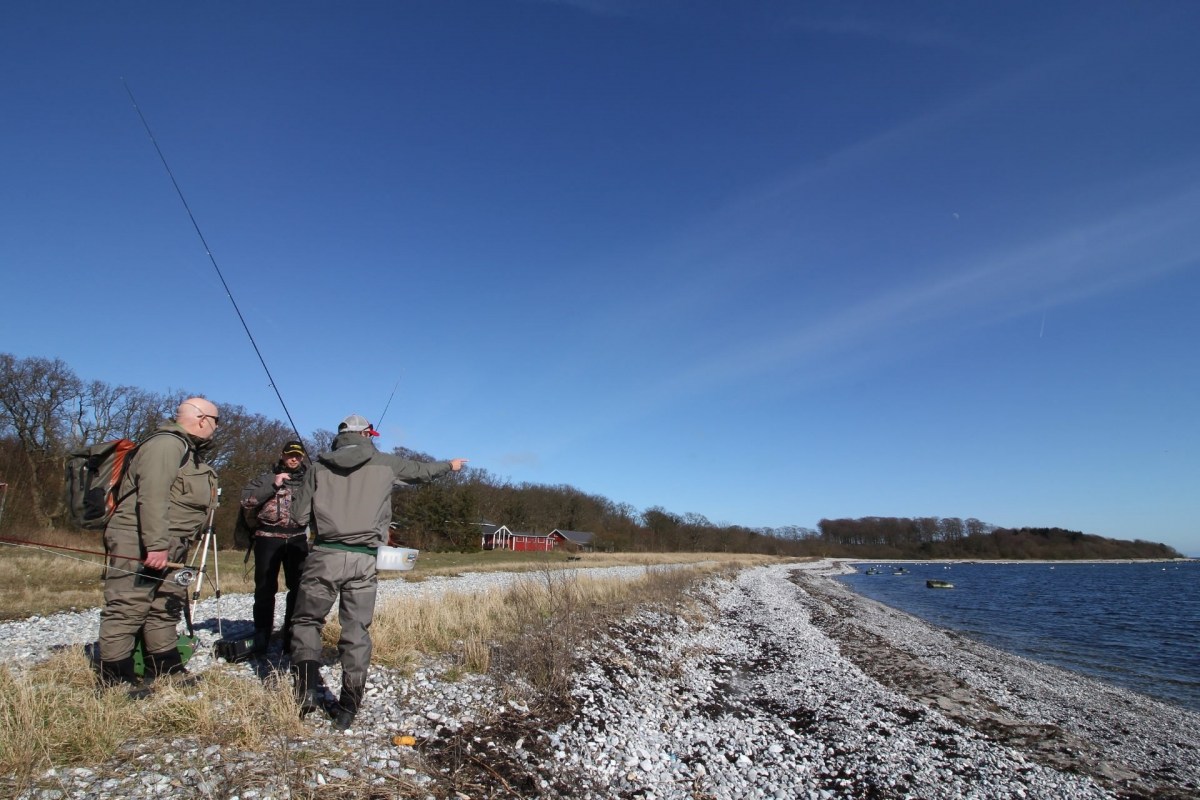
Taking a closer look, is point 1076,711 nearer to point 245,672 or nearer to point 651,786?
point 651,786

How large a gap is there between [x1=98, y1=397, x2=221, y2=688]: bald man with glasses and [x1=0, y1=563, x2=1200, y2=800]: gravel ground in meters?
1.04

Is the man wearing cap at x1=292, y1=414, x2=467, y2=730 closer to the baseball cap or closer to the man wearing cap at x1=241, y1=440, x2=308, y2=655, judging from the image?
the baseball cap

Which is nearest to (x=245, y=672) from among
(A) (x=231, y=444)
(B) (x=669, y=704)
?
(B) (x=669, y=704)

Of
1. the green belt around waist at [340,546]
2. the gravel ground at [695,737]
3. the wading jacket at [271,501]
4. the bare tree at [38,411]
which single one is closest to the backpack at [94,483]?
the wading jacket at [271,501]

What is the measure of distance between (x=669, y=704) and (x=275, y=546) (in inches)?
194

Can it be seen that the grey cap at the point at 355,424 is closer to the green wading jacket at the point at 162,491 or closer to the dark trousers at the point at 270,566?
the green wading jacket at the point at 162,491

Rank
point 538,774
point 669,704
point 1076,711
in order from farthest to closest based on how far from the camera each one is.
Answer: point 1076,711 < point 669,704 < point 538,774

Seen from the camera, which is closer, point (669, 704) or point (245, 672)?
point (245, 672)

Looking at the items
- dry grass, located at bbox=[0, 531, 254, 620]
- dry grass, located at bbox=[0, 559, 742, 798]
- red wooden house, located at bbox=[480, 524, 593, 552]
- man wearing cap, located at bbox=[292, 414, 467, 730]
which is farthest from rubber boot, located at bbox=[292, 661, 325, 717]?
red wooden house, located at bbox=[480, 524, 593, 552]

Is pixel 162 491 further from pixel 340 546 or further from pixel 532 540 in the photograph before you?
pixel 532 540

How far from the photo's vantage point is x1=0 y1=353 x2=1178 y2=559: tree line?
34875 mm

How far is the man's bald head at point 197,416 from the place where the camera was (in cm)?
545

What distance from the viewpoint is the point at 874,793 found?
567cm

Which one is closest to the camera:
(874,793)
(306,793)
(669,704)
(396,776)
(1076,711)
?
(306,793)
